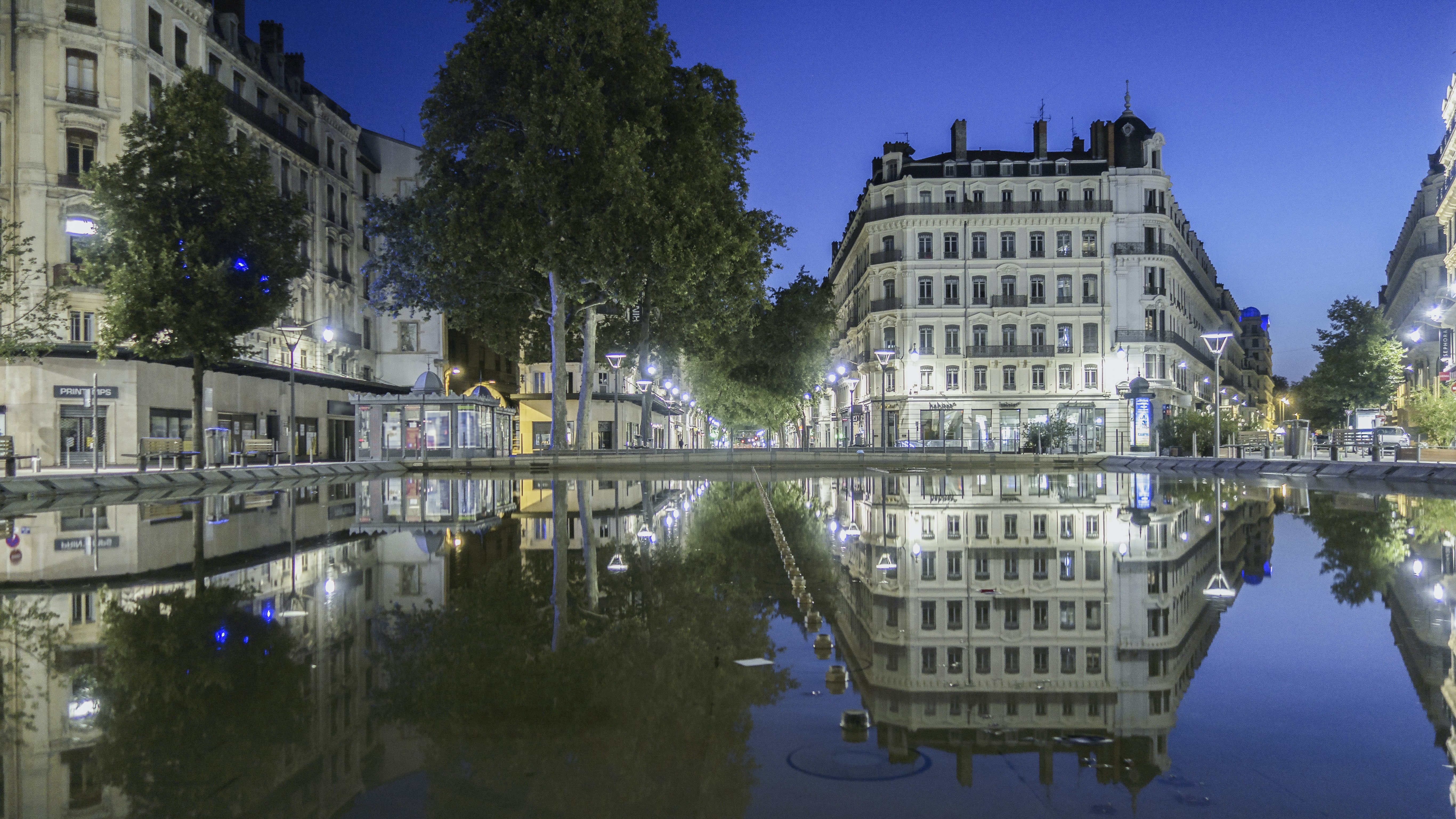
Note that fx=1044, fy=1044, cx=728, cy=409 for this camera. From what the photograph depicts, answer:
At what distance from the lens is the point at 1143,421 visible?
45562 mm

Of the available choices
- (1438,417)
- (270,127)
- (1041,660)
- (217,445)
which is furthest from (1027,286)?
(1041,660)

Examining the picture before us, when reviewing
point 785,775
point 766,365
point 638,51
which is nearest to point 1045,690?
point 785,775

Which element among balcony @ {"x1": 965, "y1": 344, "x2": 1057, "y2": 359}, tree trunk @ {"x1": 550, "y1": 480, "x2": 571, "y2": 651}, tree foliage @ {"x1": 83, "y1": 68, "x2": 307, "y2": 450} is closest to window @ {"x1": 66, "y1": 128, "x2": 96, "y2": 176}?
tree foliage @ {"x1": 83, "y1": 68, "x2": 307, "y2": 450}

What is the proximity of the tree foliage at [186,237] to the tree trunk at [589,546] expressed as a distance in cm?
1411

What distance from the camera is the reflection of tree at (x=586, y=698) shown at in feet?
11.3

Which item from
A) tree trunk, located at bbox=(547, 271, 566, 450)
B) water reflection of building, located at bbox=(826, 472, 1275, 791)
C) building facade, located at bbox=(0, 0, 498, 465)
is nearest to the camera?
water reflection of building, located at bbox=(826, 472, 1275, 791)

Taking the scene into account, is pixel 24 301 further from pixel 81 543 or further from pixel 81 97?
pixel 81 543

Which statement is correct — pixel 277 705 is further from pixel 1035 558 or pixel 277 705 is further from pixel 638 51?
pixel 638 51

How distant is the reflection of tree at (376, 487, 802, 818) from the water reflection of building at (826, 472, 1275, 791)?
677 mm

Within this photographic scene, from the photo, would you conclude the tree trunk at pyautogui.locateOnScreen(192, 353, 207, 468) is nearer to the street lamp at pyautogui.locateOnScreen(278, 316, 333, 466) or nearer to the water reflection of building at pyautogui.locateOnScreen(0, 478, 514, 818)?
the street lamp at pyautogui.locateOnScreen(278, 316, 333, 466)

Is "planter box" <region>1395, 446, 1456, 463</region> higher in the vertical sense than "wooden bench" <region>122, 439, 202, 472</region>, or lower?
lower

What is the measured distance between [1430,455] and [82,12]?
49.7 meters

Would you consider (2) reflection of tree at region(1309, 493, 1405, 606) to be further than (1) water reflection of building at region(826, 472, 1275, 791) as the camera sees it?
Yes

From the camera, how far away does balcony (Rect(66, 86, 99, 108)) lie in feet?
127
